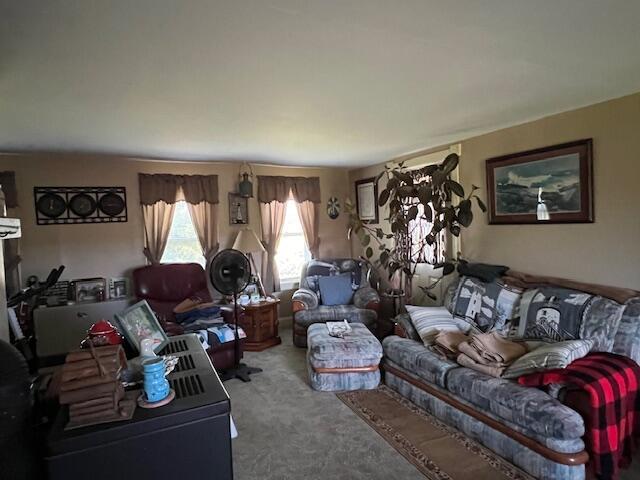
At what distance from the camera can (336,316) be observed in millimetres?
4480

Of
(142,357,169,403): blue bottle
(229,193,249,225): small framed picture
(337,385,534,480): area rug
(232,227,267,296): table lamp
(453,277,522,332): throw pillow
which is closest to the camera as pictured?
(142,357,169,403): blue bottle

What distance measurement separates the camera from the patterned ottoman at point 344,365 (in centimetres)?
336

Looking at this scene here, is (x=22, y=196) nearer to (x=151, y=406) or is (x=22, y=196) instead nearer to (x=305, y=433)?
(x=305, y=433)

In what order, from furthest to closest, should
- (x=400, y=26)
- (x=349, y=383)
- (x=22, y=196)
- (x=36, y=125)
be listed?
(x=22, y=196), (x=349, y=383), (x=36, y=125), (x=400, y=26)

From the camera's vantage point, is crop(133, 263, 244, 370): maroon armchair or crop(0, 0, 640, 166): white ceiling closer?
crop(0, 0, 640, 166): white ceiling

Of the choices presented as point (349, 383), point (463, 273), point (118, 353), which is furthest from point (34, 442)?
point (463, 273)

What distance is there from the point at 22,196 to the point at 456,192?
4448mm

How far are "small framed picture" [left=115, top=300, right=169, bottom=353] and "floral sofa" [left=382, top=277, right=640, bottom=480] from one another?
82.1 inches

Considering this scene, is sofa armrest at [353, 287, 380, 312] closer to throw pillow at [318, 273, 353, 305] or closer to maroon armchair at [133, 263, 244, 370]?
throw pillow at [318, 273, 353, 305]

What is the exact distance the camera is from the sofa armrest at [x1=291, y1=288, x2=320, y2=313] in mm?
4539

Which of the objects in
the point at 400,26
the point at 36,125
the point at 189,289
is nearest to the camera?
the point at 400,26

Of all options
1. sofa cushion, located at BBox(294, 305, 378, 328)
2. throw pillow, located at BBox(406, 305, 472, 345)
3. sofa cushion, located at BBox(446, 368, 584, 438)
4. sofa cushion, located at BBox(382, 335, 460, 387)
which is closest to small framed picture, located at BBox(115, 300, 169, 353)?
sofa cushion, located at BBox(446, 368, 584, 438)

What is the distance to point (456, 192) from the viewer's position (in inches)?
145

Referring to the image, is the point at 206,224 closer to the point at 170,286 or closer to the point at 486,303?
the point at 170,286
